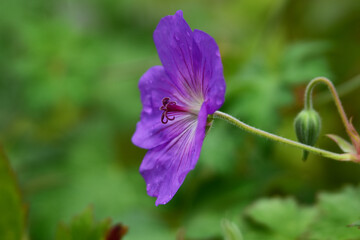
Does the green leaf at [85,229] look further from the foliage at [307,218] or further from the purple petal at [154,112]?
the foliage at [307,218]

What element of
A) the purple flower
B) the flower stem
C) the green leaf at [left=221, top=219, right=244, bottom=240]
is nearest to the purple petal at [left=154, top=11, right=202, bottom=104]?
the purple flower

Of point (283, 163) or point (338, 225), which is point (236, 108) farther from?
point (338, 225)

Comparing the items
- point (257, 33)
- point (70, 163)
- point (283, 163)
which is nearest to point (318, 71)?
point (283, 163)

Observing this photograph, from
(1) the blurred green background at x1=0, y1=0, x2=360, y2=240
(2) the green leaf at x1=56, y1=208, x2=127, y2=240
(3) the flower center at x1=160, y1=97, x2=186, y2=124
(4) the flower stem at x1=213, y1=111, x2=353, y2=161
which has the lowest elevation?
(4) the flower stem at x1=213, y1=111, x2=353, y2=161

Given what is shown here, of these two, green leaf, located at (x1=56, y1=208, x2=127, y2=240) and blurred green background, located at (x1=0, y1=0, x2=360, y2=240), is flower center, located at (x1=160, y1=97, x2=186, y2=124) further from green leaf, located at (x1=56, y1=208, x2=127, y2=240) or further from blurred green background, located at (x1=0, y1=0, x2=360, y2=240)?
blurred green background, located at (x1=0, y1=0, x2=360, y2=240)

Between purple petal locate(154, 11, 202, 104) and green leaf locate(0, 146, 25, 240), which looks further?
green leaf locate(0, 146, 25, 240)

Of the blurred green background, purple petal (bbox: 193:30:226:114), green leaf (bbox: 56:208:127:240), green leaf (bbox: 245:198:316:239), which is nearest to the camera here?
purple petal (bbox: 193:30:226:114)

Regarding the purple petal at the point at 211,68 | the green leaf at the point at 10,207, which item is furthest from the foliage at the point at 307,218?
the green leaf at the point at 10,207
